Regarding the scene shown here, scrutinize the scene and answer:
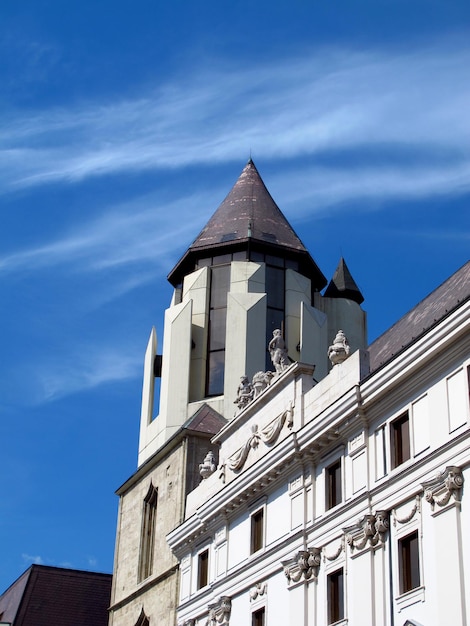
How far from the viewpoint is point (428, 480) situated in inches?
1141

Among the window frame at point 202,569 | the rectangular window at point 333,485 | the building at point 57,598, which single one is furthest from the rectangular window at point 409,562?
the building at point 57,598

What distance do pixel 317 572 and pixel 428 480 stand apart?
20.2 feet

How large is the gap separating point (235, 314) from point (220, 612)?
60.6 feet

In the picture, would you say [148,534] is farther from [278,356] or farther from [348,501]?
[348,501]

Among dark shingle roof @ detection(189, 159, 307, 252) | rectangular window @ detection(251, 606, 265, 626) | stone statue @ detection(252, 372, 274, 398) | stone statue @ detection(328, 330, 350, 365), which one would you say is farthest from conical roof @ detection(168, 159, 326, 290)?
rectangular window @ detection(251, 606, 265, 626)

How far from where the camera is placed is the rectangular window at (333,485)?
33.8 m

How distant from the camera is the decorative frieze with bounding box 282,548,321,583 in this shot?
33.5 metres

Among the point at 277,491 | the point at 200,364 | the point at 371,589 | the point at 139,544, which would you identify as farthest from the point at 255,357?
the point at 371,589

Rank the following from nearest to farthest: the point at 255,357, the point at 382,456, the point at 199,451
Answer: the point at 382,456, the point at 199,451, the point at 255,357

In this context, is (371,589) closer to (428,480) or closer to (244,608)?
(428,480)

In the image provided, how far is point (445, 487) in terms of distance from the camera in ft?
92.4

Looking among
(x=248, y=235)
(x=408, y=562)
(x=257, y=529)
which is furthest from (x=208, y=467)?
(x=408, y=562)

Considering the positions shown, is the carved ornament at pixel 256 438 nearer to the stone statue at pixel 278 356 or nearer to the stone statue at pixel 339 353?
the stone statue at pixel 278 356

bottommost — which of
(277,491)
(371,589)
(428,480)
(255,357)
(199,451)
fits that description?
(371,589)
